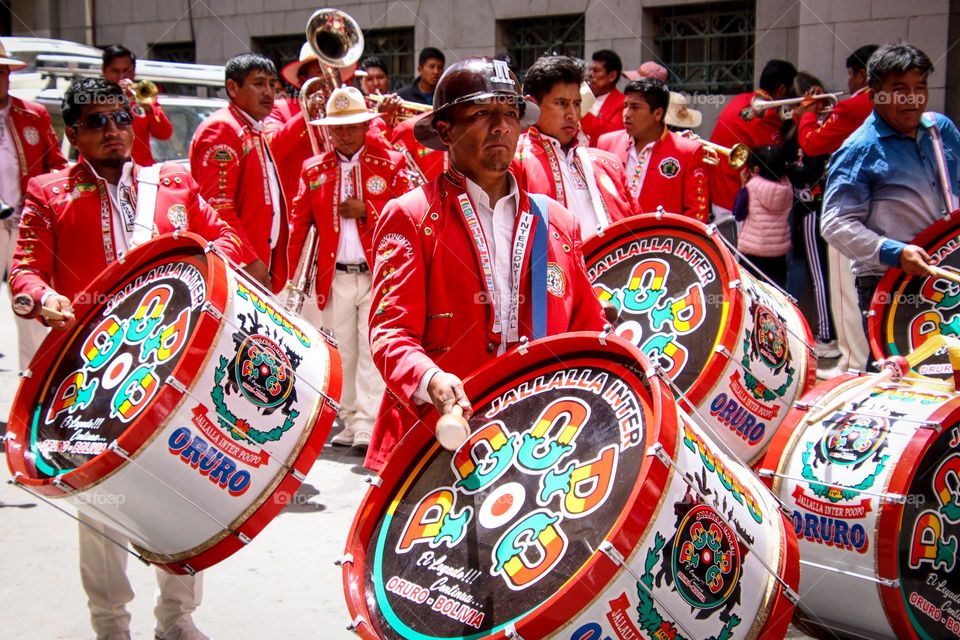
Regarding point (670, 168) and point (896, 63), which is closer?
point (896, 63)

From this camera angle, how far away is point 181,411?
3336mm

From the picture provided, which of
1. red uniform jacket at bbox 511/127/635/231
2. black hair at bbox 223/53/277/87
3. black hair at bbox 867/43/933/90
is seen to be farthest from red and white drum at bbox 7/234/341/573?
black hair at bbox 223/53/277/87

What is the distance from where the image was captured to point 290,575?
16.3ft

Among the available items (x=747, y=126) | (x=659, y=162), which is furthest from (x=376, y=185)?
(x=747, y=126)

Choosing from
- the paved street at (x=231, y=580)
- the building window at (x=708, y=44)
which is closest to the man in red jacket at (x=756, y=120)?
the building window at (x=708, y=44)

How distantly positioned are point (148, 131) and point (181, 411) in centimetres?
746

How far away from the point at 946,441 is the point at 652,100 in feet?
12.8

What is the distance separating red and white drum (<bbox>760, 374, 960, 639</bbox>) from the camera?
11.6ft

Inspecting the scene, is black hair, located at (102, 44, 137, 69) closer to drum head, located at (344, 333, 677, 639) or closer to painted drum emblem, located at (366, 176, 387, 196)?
painted drum emblem, located at (366, 176, 387, 196)

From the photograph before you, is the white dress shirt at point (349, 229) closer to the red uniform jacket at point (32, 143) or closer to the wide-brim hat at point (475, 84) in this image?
the red uniform jacket at point (32, 143)

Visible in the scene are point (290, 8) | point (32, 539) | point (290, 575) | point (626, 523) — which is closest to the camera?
point (626, 523)

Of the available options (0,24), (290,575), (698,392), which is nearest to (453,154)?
(698,392)

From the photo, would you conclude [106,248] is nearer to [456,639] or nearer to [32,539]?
[32,539]

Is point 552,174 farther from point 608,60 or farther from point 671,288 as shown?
point 608,60
